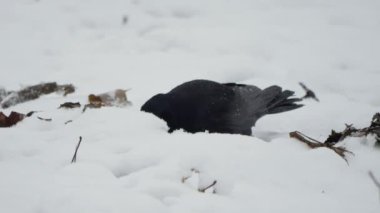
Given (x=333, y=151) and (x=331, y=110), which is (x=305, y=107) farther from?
(x=333, y=151)

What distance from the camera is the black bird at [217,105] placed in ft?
9.04

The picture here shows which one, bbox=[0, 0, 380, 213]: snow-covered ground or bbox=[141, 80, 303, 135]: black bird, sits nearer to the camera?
bbox=[0, 0, 380, 213]: snow-covered ground

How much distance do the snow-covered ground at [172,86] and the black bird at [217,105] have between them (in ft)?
0.40

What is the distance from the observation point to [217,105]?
2.96m

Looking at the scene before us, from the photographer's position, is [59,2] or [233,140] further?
[59,2]

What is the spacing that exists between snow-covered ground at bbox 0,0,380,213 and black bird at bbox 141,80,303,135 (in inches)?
4.9

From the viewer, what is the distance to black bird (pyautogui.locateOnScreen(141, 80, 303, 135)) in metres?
2.76

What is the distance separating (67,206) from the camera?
1.40m

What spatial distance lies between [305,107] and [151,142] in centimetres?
132

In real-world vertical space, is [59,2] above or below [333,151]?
above

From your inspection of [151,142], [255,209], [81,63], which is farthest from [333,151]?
[81,63]

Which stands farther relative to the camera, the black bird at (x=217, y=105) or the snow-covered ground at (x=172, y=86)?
the black bird at (x=217, y=105)

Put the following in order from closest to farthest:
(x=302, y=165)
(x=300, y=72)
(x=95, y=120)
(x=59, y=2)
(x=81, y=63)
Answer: (x=302, y=165) < (x=95, y=120) < (x=300, y=72) < (x=81, y=63) < (x=59, y=2)

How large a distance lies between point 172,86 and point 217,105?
0.50 metres
